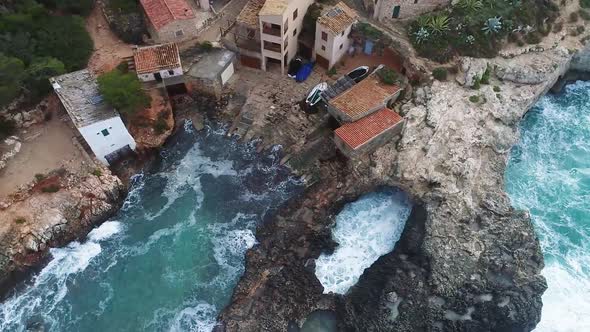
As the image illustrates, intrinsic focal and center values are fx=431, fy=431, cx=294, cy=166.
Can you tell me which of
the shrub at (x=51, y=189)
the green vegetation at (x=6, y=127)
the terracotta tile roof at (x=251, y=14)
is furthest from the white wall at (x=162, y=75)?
the shrub at (x=51, y=189)

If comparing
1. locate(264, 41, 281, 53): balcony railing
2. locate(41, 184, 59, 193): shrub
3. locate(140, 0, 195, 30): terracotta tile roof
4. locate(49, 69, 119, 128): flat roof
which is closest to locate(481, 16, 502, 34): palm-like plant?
locate(264, 41, 281, 53): balcony railing

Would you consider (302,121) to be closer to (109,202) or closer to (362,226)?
(362,226)

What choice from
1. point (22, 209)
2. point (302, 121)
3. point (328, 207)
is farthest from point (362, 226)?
point (22, 209)

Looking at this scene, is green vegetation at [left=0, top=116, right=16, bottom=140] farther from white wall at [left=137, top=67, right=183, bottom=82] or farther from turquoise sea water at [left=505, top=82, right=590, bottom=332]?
turquoise sea water at [left=505, top=82, right=590, bottom=332]

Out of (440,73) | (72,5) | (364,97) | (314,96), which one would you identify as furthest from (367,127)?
(72,5)

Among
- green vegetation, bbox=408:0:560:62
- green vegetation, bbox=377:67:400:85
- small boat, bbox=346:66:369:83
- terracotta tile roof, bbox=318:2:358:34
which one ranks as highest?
terracotta tile roof, bbox=318:2:358:34

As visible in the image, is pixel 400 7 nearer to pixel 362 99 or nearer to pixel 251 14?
pixel 362 99
